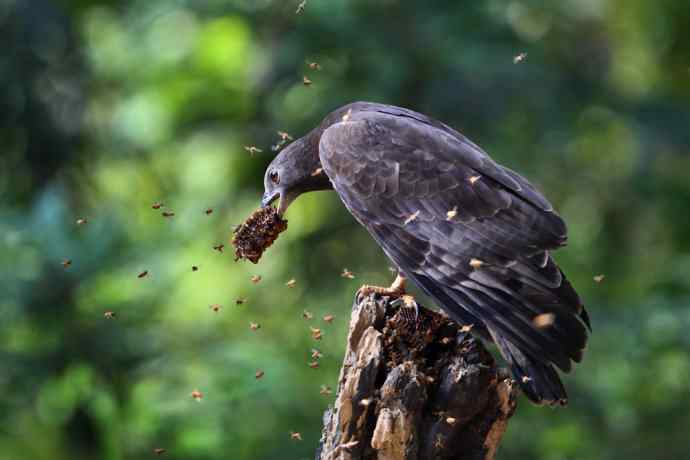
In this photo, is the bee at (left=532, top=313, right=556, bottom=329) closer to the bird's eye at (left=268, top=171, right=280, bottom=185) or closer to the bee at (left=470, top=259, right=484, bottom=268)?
the bee at (left=470, top=259, right=484, bottom=268)

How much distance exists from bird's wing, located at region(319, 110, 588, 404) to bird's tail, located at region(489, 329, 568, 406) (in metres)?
0.01

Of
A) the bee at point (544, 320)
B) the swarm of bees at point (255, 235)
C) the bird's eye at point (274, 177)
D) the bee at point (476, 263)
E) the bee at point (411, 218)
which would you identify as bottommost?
the bird's eye at point (274, 177)

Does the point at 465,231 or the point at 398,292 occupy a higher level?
the point at 465,231

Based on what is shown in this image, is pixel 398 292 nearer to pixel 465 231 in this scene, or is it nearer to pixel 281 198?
pixel 465 231

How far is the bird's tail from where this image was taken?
12.9 feet

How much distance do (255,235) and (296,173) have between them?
0.49m

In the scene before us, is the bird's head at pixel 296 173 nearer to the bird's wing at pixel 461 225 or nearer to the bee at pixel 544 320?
the bird's wing at pixel 461 225

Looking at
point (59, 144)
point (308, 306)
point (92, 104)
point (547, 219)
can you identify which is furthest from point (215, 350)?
point (547, 219)

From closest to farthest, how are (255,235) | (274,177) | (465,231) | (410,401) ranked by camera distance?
(410,401) → (465,231) → (255,235) → (274,177)

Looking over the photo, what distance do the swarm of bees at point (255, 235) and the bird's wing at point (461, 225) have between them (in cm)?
36

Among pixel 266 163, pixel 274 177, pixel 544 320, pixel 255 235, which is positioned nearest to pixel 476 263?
pixel 544 320

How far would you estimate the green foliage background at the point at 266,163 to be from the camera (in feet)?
24.7

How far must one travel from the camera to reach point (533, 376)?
394 cm

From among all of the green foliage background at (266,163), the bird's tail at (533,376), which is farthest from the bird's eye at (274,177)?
the green foliage background at (266,163)
